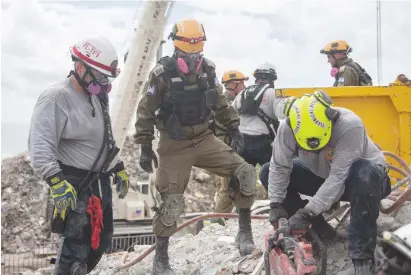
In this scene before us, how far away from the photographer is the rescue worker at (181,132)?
470 centimetres

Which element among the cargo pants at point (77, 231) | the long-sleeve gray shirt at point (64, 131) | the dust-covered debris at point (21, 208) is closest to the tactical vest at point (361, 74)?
the long-sleeve gray shirt at point (64, 131)

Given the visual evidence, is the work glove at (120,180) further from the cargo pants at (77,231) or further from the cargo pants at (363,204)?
the cargo pants at (363,204)

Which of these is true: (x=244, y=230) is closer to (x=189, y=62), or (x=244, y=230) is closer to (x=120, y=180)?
(x=120, y=180)

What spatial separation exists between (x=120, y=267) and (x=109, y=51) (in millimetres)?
2450

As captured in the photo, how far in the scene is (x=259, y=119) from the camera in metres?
6.64

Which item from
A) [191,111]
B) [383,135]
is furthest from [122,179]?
[383,135]

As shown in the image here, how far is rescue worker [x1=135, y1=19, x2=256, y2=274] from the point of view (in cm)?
470

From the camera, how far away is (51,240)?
54.7 feet

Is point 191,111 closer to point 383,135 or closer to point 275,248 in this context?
point 275,248

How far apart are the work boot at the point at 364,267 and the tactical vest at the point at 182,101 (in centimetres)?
188

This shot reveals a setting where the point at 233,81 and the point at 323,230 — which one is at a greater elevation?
the point at 233,81

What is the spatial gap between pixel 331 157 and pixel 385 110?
8.27 feet

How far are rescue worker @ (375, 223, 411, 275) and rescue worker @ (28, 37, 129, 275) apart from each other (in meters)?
2.31

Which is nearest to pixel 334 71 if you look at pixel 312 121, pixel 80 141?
pixel 312 121
